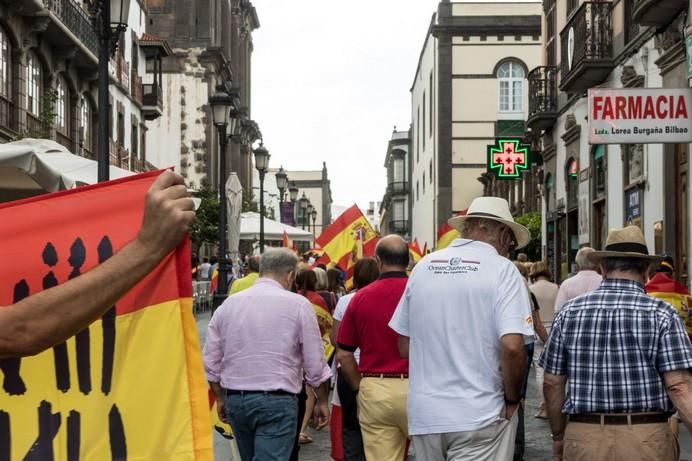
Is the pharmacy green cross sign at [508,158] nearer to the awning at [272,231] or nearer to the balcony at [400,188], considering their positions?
the awning at [272,231]

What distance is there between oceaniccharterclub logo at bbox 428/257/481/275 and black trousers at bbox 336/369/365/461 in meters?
2.14

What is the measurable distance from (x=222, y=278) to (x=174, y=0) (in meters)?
45.7

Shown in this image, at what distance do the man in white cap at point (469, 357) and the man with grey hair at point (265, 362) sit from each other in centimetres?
127

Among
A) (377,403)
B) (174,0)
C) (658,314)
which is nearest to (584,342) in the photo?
(658,314)

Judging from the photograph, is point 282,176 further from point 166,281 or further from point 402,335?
point 166,281

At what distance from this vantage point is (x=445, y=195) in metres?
59.7

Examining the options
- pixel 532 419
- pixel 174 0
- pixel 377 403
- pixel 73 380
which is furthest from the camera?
pixel 174 0

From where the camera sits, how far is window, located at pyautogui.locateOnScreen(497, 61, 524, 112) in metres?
59.9

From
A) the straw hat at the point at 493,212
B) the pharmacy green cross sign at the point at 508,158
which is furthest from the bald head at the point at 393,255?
the pharmacy green cross sign at the point at 508,158

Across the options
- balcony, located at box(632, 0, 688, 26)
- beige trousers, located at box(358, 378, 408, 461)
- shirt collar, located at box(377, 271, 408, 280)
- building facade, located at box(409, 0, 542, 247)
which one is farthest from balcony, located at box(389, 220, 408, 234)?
beige trousers, located at box(358, 378, 408, 461)

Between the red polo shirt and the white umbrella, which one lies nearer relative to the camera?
the red polo shirt

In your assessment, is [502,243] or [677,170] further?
[677,170]

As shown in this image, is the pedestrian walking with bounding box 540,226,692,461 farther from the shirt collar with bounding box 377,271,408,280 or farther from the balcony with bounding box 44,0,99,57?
the balcony with bounding box 44,0,99,57

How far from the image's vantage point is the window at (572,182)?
2667 cm
